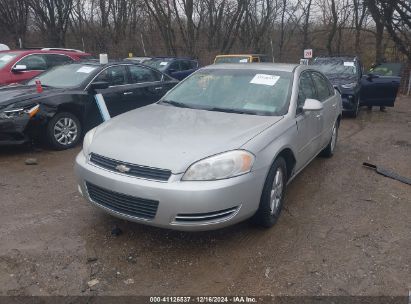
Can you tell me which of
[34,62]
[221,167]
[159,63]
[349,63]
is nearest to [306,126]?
[221,167]

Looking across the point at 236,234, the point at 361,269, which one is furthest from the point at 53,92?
the point at 361,269

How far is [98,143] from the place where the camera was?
11.3 feet

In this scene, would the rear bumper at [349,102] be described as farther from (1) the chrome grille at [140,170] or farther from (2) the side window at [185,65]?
(1) the chrome grille at [140,170]

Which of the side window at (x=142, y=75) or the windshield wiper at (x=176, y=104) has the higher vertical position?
the side window at (x=142, y=75)

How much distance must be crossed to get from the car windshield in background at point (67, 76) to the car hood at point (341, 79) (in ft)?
20.2

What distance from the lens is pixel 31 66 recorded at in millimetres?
9117

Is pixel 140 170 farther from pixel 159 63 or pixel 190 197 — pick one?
pixel 159 63

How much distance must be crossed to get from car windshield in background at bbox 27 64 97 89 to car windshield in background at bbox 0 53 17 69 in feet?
7.05

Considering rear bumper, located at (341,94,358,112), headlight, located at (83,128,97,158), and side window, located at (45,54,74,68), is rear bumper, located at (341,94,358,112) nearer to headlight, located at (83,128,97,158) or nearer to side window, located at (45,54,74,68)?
side window, located at (45,54,74,68)

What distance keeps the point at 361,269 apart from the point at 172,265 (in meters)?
1.55

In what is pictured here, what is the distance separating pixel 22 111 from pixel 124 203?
3.42 metres

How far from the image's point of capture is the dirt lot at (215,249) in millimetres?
2904

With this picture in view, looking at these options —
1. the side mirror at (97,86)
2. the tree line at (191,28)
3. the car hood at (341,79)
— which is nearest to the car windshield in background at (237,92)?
the side mirror at (97,86)

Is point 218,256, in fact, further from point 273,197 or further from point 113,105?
point 113,105
